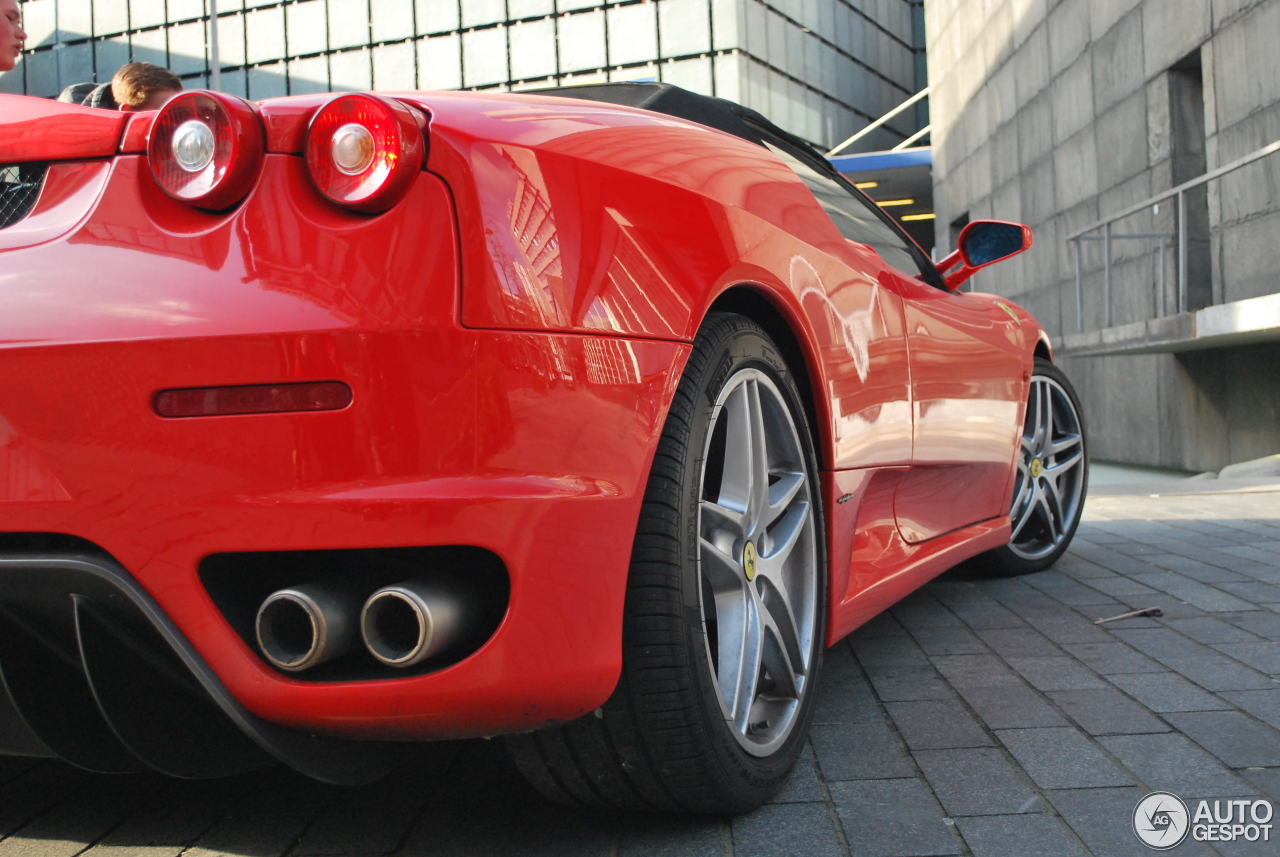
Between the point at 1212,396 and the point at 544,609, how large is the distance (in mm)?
11581

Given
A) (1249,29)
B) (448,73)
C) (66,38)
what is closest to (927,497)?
(1249,29)

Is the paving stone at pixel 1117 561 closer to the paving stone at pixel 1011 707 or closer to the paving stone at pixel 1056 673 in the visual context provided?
the paving stone at pixel 1056 673

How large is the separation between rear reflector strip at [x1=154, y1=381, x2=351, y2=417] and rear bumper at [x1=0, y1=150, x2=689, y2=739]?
0.04ft

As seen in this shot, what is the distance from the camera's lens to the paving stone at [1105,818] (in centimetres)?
198

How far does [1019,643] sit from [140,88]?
9.43 ft

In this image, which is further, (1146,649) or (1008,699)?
(1146,649)

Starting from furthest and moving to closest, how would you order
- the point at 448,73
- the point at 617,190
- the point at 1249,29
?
1. the point at 448,73
2. the point at 1249,29
3. the point at 617,190

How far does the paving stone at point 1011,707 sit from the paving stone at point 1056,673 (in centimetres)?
8

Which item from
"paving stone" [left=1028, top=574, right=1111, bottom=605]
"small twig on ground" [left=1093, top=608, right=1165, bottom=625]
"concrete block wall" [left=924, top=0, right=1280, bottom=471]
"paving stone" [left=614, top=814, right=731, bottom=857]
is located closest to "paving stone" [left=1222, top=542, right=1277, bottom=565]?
"paving stone" [left=1028, top=574, right=1111, bottom=605]

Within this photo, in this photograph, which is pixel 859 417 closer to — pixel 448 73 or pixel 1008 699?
pixel 1008 699

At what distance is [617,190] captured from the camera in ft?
6.24

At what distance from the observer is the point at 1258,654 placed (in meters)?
3.36

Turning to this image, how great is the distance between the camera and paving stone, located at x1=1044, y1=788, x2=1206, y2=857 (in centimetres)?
198

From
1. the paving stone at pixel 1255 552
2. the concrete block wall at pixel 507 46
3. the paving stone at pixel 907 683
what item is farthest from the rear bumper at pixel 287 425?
the concrete block wall at pixel 507 46
